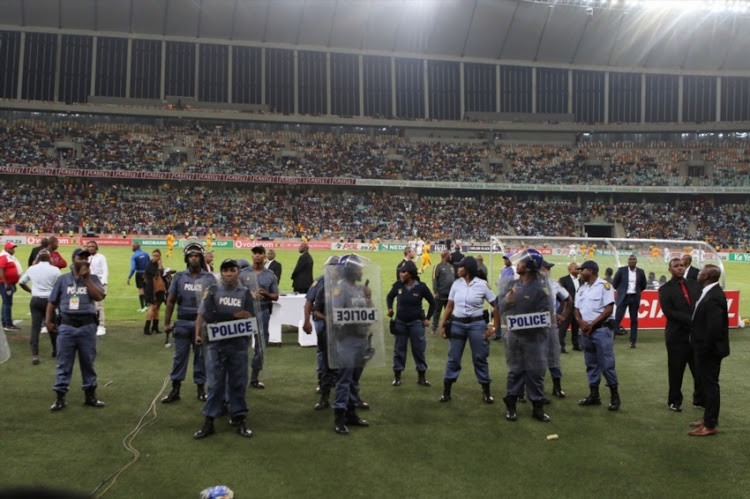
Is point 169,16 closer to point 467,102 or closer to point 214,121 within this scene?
point 214,121

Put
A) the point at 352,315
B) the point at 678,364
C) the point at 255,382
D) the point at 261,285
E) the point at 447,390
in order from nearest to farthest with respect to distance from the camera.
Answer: the point at 352,315 < the point at 678,364 < the point at 447,390 < the point at 255,382 < the point at 261,285

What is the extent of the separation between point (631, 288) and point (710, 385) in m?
5.87

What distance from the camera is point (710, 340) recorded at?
667 centimetres

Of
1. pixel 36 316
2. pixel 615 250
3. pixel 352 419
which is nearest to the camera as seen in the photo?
pixel 352 419

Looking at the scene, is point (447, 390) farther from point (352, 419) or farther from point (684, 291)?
point (684, 291)

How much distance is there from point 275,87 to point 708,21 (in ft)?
135

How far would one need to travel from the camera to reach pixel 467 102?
62.6m

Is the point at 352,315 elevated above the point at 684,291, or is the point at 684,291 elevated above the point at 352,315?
the point at 684,291

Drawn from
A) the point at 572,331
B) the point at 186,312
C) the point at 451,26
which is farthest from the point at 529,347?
the point at 451,26

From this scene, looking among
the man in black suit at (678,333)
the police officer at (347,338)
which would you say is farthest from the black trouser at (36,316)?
the man in black suit at (678,333)

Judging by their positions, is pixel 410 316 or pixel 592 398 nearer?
pixel 592 398

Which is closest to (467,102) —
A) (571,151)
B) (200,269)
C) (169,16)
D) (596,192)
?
(571,151)

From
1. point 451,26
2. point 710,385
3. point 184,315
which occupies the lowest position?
point 710,385

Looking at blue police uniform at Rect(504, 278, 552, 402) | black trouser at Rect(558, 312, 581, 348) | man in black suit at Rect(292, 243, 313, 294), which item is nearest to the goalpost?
black trouser at Rect(558, 312, 581, 348)
